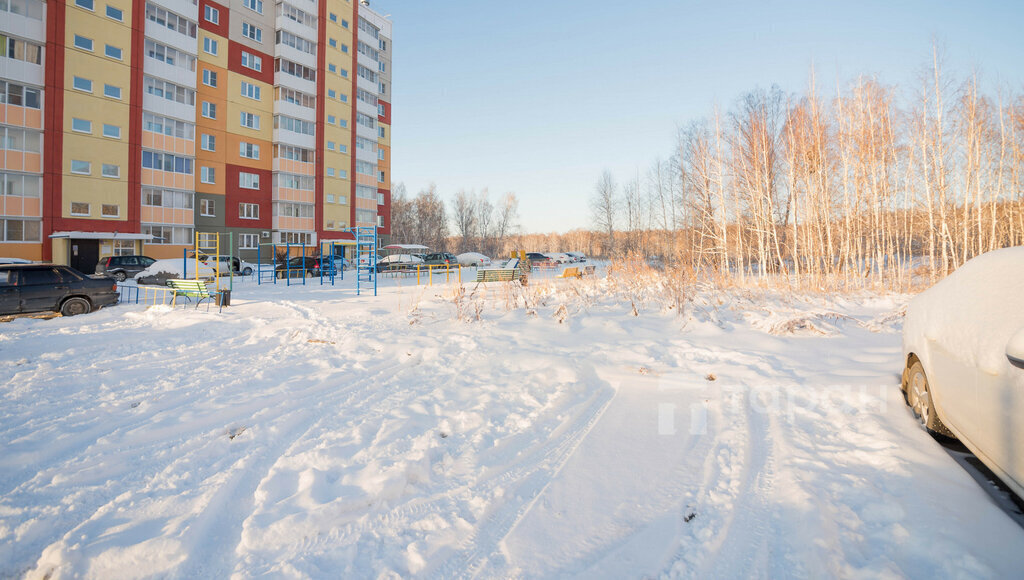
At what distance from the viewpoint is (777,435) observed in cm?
433

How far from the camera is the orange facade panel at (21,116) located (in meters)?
27.0

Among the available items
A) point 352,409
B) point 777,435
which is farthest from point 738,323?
point 352,409

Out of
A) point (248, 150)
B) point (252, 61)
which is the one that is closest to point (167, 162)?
point (248, 150)

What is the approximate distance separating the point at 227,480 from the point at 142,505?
20.4 inches

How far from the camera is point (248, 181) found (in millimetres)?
40750

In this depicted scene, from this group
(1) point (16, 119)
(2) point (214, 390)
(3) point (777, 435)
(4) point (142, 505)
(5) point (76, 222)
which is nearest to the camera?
(4) point (142, 505)

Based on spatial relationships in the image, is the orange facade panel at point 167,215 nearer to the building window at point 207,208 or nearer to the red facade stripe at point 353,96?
the building window at point 207,208

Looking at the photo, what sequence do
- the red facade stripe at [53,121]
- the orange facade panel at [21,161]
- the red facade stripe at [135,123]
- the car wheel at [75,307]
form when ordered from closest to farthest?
the car wheel at [75,307] < the orange facade panel at [21,161] < the red facade stripe at [53,121] < the red facade stripe at [135,123]

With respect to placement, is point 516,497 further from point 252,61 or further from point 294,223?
point 252,61

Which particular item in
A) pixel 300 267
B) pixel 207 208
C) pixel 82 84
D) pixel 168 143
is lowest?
pixel 300 267

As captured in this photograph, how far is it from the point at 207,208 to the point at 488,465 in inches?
1658

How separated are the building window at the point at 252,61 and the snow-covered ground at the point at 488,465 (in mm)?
40691

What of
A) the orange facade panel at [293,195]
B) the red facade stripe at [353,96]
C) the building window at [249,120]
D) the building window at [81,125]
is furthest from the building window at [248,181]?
the building window at [81,125]

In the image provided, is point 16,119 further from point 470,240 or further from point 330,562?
point 470,240
